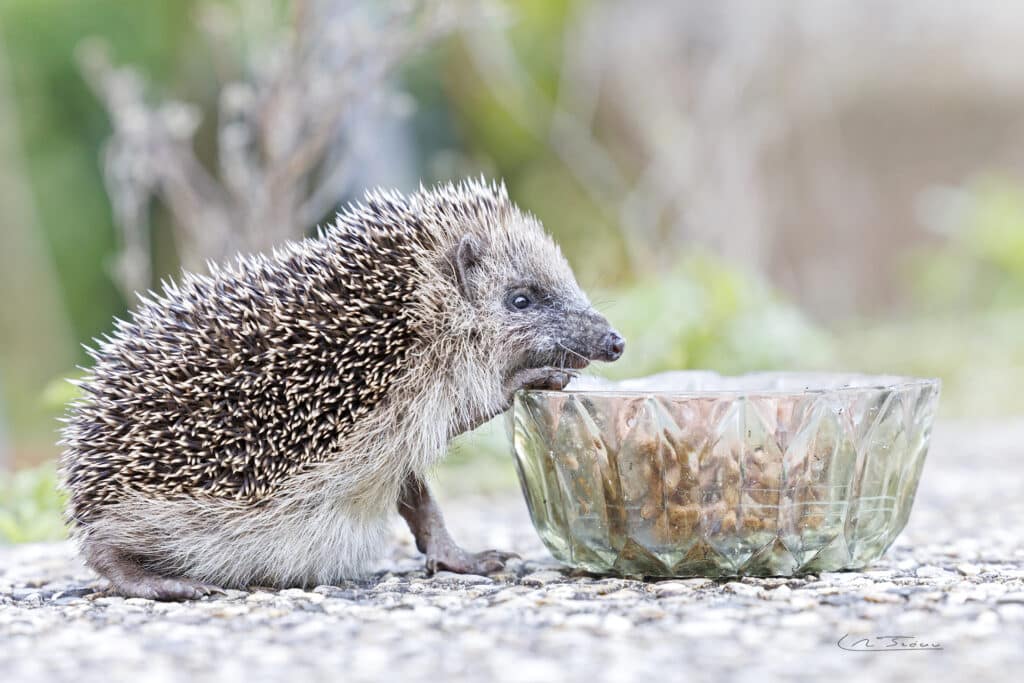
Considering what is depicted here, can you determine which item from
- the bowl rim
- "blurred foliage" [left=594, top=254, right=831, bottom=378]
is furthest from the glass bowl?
"blurred foliage" [left=594, top=254, right=831, bottom=378]

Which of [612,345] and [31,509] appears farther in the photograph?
[31,509]

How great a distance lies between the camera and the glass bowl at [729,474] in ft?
13.0

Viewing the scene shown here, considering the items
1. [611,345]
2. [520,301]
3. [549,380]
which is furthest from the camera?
[520,301]

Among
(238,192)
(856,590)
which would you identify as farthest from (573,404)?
(238,192)

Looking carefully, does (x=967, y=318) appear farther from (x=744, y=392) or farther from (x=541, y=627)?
(x=541, y=627)

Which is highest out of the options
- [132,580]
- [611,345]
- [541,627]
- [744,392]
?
[611,345]

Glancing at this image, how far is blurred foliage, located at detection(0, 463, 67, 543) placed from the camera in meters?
5.84

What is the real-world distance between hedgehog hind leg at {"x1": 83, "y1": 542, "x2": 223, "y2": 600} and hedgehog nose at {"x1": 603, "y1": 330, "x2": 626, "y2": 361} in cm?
170

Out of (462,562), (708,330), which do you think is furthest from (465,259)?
(708,330)

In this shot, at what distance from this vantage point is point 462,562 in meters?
4.54

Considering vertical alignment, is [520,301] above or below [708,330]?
below

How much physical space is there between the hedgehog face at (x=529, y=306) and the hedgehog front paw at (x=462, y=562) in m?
0.72

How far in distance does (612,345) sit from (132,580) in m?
1.98

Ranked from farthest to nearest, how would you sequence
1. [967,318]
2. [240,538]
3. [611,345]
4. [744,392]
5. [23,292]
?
[23,292] → [967,318] → [611,345] → [240,538] → [744,392]
